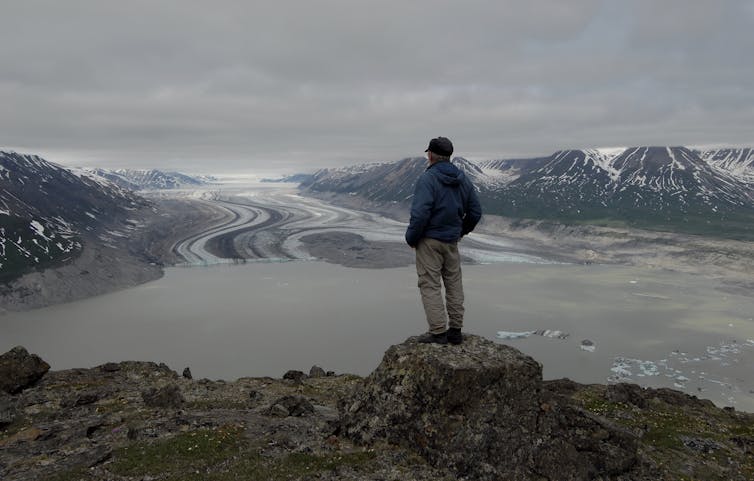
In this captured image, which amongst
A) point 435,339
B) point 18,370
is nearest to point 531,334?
point 435,339

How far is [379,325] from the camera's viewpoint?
89.4 metres

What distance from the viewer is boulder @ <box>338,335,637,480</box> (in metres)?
9.94

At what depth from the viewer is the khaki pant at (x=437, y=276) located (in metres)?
10.2

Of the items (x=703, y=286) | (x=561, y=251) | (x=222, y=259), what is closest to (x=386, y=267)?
(x=222, y=259)

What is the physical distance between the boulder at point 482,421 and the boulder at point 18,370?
15812 millimetres

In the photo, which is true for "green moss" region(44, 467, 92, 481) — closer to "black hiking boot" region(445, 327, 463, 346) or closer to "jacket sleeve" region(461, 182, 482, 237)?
"black hiking boot" region(445, 327, 463, 346)

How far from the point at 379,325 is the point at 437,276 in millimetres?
80789

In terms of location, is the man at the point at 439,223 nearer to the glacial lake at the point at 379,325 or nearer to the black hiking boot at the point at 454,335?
the black hiking boot at the point at 454,335

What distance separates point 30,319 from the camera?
98.4 meters

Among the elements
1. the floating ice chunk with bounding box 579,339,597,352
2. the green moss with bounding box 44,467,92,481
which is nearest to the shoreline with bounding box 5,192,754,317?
the floating ice chunk with bounding box 579,339,597,352

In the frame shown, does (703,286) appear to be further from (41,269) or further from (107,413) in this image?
(41,269)

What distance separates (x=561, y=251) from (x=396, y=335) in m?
126

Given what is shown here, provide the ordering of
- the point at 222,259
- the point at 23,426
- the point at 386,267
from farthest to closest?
the point at 222,259 < the point at 386,267 < the point at 23,426

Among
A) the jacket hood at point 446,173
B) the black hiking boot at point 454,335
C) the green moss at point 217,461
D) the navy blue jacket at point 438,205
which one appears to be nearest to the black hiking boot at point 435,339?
the black hiking boot at point 454,335
